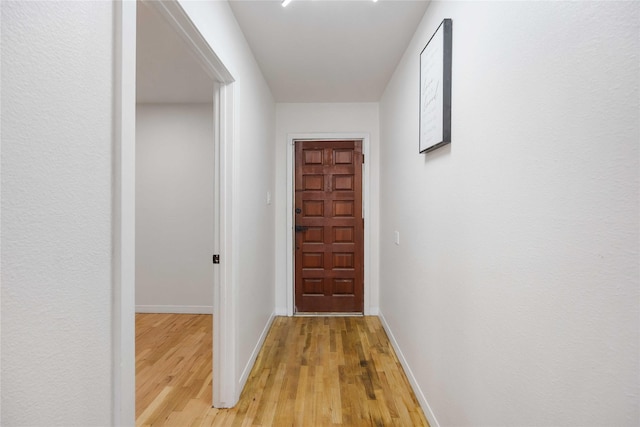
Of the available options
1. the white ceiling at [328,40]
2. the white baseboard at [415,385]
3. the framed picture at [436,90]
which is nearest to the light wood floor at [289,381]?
the white baseboard at [415,385]

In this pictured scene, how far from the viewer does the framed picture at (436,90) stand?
168 centimetres

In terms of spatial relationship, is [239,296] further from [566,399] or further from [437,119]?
[566,399]

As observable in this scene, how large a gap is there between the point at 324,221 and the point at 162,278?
6.64 feet

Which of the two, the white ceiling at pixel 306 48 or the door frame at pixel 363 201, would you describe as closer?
the white ceiling at pixel 306 48

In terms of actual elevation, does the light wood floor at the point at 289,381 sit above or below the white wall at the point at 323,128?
below

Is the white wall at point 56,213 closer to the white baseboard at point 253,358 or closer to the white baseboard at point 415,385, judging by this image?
the white baseboard at point 253,358

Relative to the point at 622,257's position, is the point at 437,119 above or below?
above

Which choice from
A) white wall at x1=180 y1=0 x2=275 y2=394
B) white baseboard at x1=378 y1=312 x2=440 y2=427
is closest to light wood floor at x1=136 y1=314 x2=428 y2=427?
white baseboard at x1=378 y1=312 x2=440 y2=427

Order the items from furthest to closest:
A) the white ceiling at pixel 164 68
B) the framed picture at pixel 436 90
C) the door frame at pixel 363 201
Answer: the door frame at pixel 363 201 < the white ceiling at pixel 164 68 < the framed picture at pixel 436 90

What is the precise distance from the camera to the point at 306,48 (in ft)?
8.54

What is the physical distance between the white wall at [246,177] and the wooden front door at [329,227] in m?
0.54

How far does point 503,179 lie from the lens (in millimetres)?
1184

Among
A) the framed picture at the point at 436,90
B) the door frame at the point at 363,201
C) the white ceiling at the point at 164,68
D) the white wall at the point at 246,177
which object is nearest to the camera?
the framed picture at the point at 436,90

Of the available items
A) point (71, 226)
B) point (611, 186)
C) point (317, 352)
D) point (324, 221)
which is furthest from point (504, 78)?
point (324, 221)
